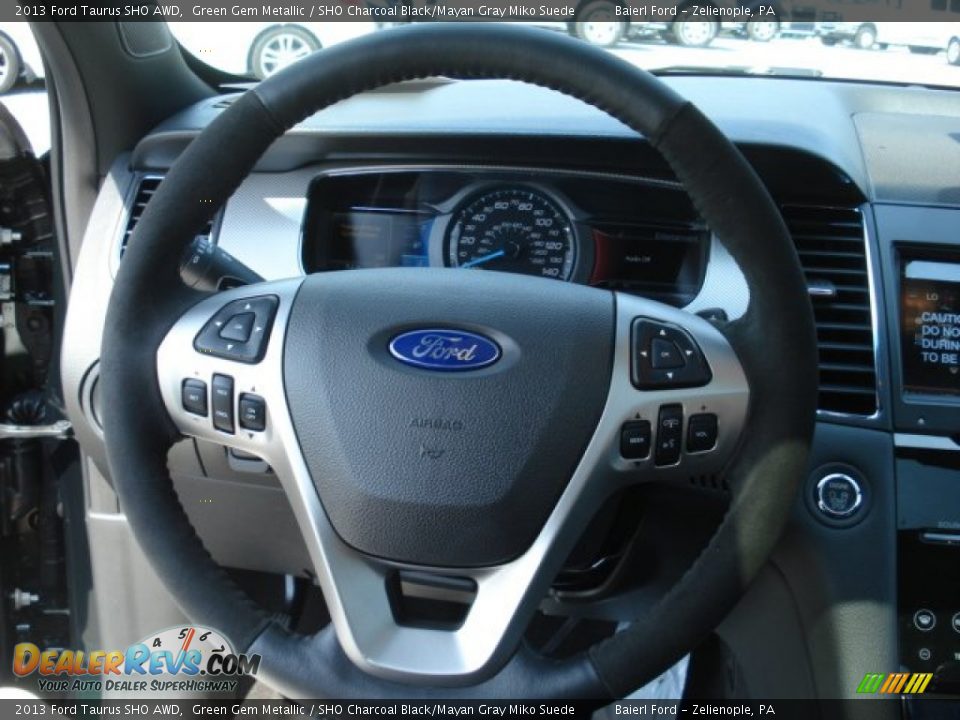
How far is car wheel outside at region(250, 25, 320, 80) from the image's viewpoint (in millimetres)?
2045

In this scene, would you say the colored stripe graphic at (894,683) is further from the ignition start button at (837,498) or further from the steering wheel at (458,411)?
the steering wheel at (458,411)

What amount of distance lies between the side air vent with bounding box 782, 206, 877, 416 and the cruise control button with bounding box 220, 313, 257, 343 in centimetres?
87

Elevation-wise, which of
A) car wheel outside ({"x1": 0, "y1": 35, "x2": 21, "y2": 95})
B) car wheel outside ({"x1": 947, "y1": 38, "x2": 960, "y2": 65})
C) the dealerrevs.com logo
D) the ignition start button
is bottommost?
the dealerrevs.com logo

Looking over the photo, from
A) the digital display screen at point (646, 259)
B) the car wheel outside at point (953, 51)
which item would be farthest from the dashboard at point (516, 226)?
the car wheel outside at point (953, 51)

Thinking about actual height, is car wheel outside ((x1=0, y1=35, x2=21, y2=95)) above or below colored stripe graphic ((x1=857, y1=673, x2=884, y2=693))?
above

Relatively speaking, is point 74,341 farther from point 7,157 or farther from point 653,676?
point 653,676

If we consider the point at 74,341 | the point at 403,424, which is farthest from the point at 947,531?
the point at 74,341

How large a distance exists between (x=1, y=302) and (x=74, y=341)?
43 cm

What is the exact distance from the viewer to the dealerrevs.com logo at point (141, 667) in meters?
1.80

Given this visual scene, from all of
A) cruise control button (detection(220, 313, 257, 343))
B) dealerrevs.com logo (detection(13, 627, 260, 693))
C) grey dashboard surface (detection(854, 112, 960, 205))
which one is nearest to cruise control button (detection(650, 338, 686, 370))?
cruise control button (detection(220, 313, 257, 343))

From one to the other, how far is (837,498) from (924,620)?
26cm

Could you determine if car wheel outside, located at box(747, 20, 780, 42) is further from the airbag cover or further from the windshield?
the airbag cover

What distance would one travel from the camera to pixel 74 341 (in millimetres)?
1888

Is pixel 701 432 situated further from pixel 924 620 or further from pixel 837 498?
pixel 924 620
